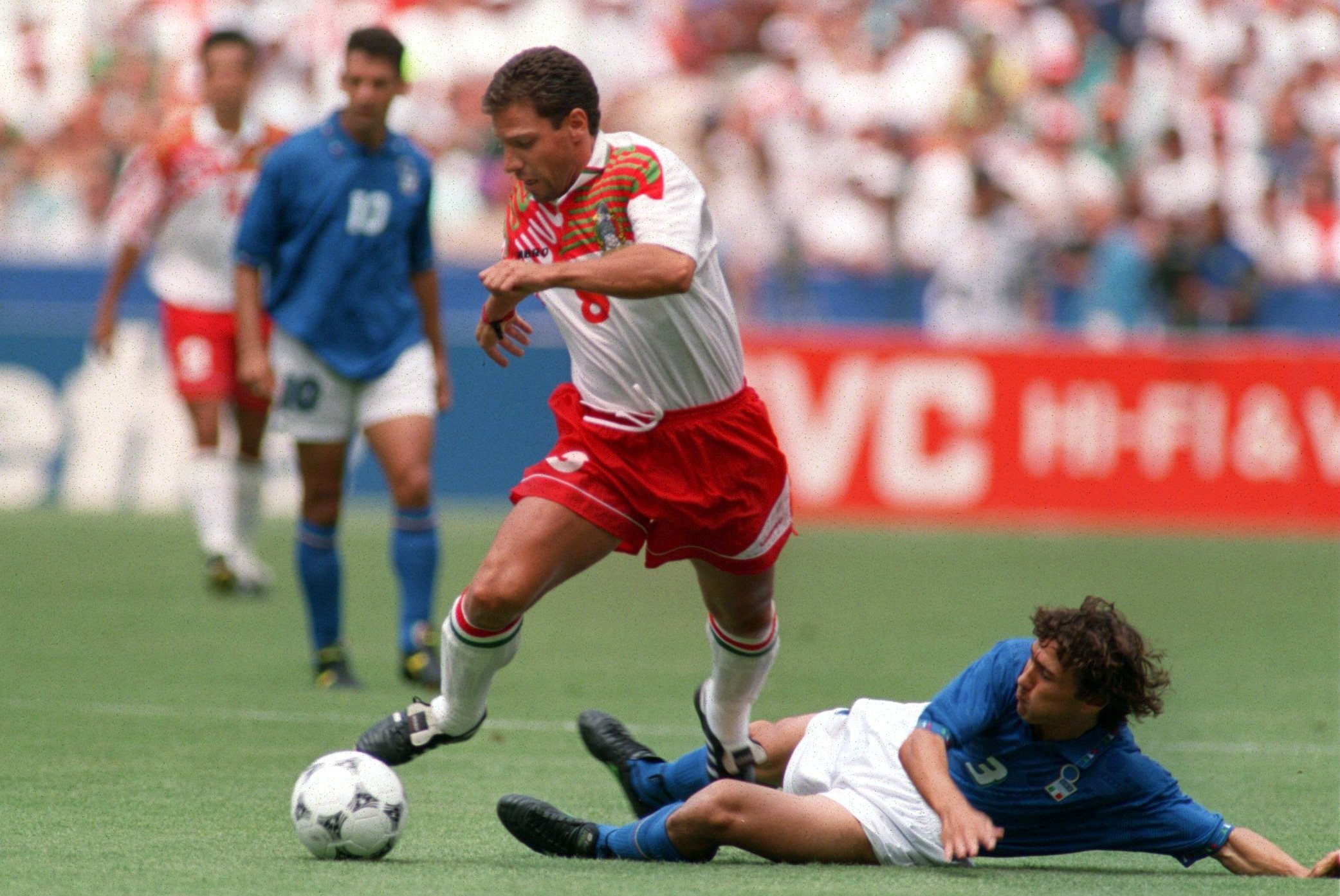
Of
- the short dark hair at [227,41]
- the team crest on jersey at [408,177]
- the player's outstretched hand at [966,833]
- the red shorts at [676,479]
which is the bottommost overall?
the player's outstretched hand at [966,833]

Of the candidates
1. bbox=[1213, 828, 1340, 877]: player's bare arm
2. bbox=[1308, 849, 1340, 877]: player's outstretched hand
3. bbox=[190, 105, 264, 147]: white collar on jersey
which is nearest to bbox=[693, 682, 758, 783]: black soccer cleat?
bbox=[1213, 828, 1340, 877]: player's bare arm

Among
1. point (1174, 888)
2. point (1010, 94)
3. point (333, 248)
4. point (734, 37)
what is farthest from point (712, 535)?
point (734, 37)

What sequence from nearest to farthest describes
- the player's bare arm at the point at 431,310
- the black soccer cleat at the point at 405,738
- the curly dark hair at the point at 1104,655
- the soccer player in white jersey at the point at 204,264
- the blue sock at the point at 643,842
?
the curly dark hair at the point at 1104,655, the blue sock at the point at 643,842, the black soccer cleat at the point at 405,738, the player's bare arm at the point at 431,310, the soccer player in white jersey at the point at 204,264

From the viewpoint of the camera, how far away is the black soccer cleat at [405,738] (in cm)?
584

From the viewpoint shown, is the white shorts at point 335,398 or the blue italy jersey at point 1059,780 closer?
the blue italy jersey at point 1059,780

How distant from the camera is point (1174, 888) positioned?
4.94 metres

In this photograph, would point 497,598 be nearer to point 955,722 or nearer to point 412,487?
point 955,722

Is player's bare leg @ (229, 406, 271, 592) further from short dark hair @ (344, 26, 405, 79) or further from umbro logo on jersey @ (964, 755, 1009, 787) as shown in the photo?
umbro logo on jersey @ (964, 755, 1009, 787)

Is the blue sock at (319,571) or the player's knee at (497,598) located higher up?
the player's knee at (497,598)

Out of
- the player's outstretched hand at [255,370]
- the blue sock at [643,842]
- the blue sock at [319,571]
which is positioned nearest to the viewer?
the blue sock at [643,842]

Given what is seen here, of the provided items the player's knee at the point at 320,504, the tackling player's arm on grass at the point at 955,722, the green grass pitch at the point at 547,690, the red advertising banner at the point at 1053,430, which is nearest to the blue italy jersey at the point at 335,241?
the player's knee at the point at 320,504

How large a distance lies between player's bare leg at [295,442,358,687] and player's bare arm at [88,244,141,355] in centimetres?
326

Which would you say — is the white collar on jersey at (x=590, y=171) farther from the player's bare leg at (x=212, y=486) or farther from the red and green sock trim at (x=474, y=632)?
the player's bare leg at (x=212, y=486)

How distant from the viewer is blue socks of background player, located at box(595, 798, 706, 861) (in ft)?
16.7
